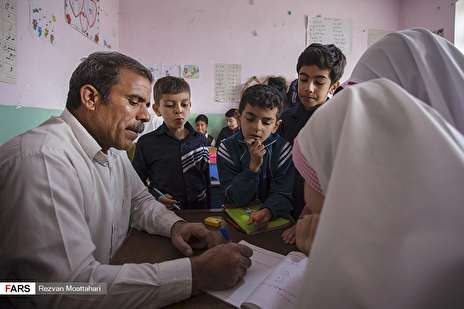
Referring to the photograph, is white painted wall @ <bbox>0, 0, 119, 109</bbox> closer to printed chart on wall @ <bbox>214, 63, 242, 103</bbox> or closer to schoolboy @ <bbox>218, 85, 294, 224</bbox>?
schoolboy @ <bbox>218, 85, 294, 224</bbox>

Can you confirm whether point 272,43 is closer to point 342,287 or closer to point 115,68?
point 115,68

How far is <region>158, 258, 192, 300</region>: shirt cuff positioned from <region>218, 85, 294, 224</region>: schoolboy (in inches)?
23.5

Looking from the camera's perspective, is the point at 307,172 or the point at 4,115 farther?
the point at 4,115

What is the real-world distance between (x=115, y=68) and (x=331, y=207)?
2.77 ft

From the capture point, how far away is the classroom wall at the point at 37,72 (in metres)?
1.55

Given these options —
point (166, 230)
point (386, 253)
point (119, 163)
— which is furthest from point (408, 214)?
point (119, 163)

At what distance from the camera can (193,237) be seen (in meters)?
0.99

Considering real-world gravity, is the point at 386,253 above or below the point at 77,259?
above

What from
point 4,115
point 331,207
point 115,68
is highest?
point 115,68

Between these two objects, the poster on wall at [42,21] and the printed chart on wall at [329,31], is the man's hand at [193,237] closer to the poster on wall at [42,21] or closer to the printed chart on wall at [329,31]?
the poster on wall at [42,21]

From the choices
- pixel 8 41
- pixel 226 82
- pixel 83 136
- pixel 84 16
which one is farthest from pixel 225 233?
pixel 226 82

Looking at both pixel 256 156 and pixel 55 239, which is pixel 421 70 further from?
pixel 55 239

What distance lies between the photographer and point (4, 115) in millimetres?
1489

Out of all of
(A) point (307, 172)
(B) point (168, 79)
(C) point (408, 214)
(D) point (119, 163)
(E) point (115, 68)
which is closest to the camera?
(C) point (408, 214)
